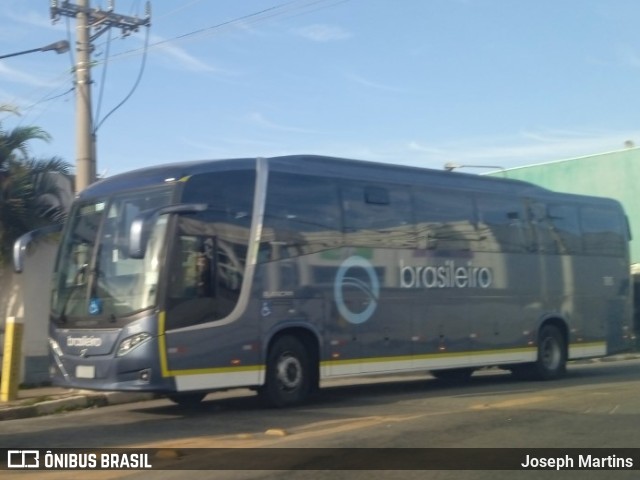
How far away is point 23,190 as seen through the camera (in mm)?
18328

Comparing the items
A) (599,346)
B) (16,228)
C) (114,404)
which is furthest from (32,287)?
(599,346)

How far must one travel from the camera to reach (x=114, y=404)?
15.6 m

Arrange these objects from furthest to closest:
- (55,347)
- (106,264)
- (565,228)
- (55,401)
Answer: (565,228) < (55,401) < (55,347) < (106,264)

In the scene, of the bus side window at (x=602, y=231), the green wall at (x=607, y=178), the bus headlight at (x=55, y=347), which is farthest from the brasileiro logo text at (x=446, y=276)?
the green wall at (x=607, y=178)

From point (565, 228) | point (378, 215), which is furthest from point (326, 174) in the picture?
point (565, 228)

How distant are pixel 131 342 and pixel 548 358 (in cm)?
995

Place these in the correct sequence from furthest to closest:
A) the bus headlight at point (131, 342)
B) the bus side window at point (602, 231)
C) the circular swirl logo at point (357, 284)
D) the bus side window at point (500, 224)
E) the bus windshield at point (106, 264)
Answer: the bus side window at point (602, 231) < the bus side window at point (500, 224) < the circular swirl logo at point (357, 284) < the bus windshield at point (106, 264) < the bus headlight at point (131, 342)

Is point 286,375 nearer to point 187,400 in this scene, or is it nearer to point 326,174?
point 187,400

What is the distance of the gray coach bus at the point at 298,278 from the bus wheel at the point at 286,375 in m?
0.02

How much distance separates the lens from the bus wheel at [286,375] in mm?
13648

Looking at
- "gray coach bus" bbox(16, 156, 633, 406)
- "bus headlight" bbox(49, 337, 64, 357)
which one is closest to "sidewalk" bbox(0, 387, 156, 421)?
"bus headlight" bbox(49, 337, 64, 357)

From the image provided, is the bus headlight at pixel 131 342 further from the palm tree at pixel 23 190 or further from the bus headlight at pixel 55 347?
the palm tree at pixel 23 190

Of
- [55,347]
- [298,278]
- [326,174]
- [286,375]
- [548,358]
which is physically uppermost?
[326,174]

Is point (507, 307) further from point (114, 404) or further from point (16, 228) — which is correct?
point (16, 228)
